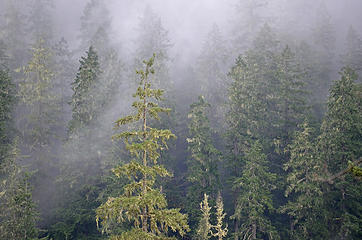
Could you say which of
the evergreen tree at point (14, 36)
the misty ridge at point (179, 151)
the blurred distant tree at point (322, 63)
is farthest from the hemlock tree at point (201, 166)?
the evergreen tree at point (14, 36)

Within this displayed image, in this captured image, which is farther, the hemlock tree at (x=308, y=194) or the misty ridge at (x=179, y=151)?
the hemlock tree at (x=308, y=194)

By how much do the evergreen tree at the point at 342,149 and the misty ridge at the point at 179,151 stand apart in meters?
0.07

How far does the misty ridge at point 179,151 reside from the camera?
11.6m

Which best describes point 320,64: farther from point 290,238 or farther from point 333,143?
point 290,238

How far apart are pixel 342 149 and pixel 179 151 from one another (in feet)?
57.9

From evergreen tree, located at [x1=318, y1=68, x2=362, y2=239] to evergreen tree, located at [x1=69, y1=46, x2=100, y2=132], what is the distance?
61.7 feet

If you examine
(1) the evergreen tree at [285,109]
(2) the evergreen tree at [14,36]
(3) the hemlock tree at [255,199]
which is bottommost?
(3) the hemlock tree at [255,199]

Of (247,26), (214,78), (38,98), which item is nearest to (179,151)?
(214,78)

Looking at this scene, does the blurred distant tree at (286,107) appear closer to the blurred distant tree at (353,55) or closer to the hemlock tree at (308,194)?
the hemlock tree at (308,194)

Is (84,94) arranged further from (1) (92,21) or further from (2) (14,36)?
(1) (92,21)

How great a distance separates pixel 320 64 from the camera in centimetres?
3491

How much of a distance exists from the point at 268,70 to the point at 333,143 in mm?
12165

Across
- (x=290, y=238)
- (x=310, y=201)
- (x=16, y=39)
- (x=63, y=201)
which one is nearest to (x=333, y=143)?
(x=310, y=201)

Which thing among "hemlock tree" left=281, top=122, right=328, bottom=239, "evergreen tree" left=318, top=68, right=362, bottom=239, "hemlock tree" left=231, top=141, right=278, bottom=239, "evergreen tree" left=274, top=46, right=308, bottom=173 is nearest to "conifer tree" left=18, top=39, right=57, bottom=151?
"hemlock tree" left=231, top=141, right=278, bottom=239
